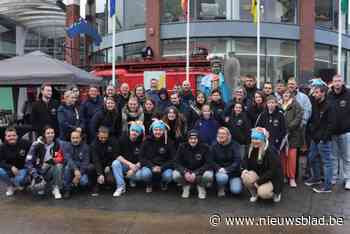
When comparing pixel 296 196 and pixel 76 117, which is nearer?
pixel 296 196

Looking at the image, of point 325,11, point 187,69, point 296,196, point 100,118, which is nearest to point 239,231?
point 296,196

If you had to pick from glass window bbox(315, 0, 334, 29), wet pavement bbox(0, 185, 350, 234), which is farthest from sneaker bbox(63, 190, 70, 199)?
glass window bbox(315, 0, 334, 29)

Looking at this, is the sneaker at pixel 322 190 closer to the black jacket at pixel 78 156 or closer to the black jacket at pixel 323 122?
the black jacket at pixel 323 122

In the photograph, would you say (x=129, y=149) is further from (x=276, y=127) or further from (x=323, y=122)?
(x=323, y=122)

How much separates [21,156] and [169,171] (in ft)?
8.64

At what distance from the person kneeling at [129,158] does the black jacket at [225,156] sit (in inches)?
51.8

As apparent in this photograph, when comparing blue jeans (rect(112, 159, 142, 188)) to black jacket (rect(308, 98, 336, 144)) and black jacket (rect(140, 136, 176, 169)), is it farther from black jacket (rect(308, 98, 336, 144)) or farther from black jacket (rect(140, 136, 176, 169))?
black jacket (rect(308, 98, 336, 144))

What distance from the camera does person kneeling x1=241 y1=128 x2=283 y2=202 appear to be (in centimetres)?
748

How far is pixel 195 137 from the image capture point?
8.14 metres

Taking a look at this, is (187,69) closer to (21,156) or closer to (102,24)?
(21,156)

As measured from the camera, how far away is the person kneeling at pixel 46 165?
26.9ft

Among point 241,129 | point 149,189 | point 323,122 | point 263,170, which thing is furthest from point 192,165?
point 323,122

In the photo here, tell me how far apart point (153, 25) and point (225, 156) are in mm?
18162

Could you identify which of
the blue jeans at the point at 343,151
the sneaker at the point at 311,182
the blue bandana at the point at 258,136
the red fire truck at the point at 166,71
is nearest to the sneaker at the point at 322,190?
the sneaker at the point at 311,182
